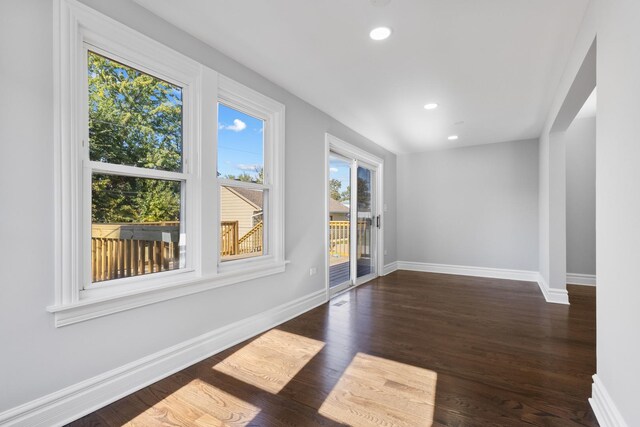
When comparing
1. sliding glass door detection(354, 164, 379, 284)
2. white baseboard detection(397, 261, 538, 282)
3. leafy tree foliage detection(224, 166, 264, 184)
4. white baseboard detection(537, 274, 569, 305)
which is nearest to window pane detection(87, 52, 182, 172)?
leafy tree foliage detection(224, 166, 264, 184)

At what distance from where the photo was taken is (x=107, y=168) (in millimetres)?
1928

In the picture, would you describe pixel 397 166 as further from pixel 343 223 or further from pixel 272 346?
pixel 272 346

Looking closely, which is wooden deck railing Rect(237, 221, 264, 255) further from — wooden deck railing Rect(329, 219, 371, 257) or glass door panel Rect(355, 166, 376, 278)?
glass door panel Rect(355, 166, 376, 278)

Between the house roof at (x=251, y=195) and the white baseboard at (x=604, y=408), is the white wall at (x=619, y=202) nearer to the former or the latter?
the white baseboard at (x=604, y=408)

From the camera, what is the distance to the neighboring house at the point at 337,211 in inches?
175

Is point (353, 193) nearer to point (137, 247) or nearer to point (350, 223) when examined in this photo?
point (350, 223)

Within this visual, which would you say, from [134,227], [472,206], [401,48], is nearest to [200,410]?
[134,227]

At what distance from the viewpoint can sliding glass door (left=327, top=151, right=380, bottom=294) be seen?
4594 millimetres

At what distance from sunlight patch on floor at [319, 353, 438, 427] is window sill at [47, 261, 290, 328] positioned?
1.23m

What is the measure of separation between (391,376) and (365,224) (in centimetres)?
341

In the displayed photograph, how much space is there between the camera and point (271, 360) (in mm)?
2422

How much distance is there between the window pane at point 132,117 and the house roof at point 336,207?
2415mm

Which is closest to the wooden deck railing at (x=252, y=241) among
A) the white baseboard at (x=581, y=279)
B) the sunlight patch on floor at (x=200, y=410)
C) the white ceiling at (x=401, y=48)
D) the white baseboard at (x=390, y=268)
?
the sunlight patch on floor at (x=200, y=410)

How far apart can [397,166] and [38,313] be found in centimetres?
612
